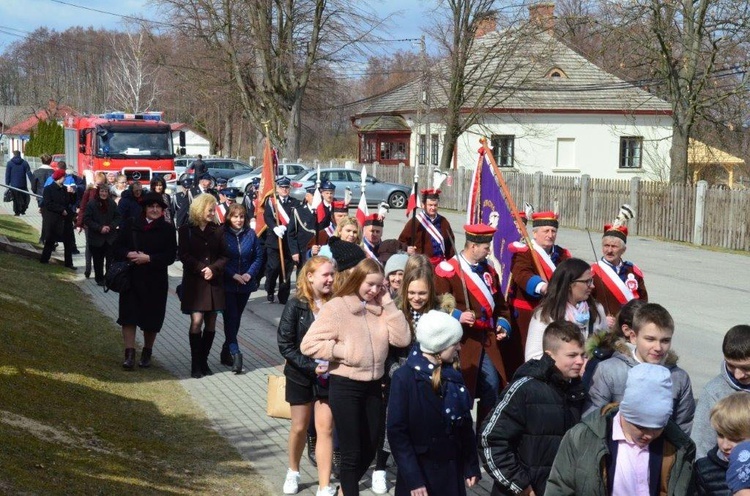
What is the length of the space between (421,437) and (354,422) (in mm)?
1075

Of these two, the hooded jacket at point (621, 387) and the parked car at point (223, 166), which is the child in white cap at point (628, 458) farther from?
the parked car at point (223, 166)

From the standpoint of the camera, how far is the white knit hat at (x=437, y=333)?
505 centimetres

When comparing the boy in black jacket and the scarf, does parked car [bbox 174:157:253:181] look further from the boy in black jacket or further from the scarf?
the boy in black jacket

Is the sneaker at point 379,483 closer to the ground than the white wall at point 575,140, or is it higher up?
closer to the ground

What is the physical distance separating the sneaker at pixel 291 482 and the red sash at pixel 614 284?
2.80 metres

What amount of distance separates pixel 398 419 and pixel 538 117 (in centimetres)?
4739

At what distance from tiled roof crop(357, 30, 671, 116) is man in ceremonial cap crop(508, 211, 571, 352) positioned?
37157 millimetres

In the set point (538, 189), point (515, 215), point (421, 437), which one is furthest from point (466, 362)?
point (538, 189)

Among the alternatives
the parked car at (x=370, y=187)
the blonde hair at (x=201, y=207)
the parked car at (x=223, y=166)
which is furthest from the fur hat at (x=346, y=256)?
the parked car at (x=223, y=166)

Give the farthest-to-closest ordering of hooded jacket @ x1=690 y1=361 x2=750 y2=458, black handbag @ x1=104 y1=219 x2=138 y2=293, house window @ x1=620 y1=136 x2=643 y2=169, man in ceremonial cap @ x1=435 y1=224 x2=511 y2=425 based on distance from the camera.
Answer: house window @ x1=620 y1=136 x2=643 y2=169
black handbag @ x1=104 y1=219 x2=138 y2=293
man in ceremonial cap @ x1=435 y1=224 x2=511 y2=425
hooded jacket @ x1=690 y1=361 x2=750 y2=458

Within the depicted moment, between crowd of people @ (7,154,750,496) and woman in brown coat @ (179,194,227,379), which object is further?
woman in brown coat @ (179,194,227,379)

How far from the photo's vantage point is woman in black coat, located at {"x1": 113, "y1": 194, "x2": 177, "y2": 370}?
1050 centimetres

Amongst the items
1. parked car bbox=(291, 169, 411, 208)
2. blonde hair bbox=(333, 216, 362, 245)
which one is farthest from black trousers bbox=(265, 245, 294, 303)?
parked car bbox=(291, 169, 411, 208)

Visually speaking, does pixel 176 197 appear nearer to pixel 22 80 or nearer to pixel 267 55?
pixel 267 55
